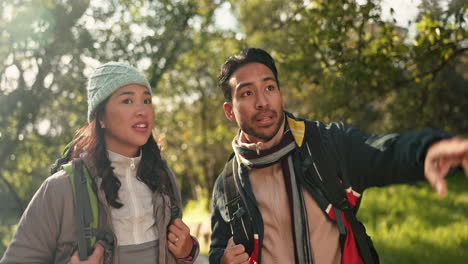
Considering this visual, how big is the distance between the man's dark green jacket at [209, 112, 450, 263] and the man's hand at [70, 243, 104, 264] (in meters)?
0.87

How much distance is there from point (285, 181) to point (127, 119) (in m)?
1.17

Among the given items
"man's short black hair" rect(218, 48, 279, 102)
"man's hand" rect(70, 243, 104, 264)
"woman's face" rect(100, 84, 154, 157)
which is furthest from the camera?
"man's short black hair" rect(218, 48, 279, 102)

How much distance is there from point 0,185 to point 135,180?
6.03 meters

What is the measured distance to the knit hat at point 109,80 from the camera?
114 inches

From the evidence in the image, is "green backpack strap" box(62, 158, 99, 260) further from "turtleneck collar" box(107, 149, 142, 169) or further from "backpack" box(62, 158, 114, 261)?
"turtleneck collar" box(107, 149, 142, 169)

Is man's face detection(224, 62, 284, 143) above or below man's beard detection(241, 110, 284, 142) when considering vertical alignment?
above

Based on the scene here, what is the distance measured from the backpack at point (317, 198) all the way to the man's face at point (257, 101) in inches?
9.8

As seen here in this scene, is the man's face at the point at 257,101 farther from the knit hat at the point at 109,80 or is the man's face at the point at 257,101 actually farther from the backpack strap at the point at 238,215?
the knit hat at the point at 109,80

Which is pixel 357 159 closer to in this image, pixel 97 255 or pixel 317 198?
pixel 317 198

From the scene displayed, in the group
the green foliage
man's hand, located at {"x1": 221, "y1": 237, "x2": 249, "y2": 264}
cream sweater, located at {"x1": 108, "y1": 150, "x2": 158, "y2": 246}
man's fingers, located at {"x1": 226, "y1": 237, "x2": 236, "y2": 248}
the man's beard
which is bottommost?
the green foliage

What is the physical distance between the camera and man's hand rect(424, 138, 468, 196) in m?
1.80

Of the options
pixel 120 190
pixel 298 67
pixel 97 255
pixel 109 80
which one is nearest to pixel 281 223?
pixel 120 190

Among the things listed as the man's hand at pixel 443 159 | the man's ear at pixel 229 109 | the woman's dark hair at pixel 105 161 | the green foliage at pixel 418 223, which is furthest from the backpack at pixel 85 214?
the green foliage at pixel 418 223

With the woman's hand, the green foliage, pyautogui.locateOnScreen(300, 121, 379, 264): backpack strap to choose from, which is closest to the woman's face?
the woman's hand
